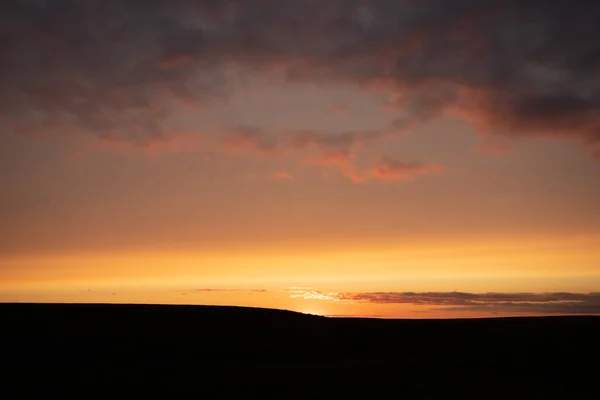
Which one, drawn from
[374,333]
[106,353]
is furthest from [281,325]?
[106,353]

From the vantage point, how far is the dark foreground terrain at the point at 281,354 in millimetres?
12711

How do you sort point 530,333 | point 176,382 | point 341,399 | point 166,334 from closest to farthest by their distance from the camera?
point 341,399, point 176,382, point 166,334, point 530,333

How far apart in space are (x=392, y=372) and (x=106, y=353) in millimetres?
9338

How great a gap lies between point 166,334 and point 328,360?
6682 mm

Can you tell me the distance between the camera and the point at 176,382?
13.0m

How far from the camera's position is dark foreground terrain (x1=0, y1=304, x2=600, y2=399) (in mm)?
12711

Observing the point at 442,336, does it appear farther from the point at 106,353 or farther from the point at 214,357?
the point at 106,353

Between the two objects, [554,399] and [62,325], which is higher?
→ [62,325]

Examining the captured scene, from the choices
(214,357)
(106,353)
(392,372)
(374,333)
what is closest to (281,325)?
(374,333)

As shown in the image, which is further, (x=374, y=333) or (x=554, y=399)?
(x=374, y=333)

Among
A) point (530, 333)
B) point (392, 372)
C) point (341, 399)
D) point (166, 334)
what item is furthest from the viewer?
point (530, 333)

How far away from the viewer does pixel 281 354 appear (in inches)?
728

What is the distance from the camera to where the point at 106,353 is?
1777 centimetres

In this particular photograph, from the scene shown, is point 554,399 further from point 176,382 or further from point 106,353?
point 106,353
